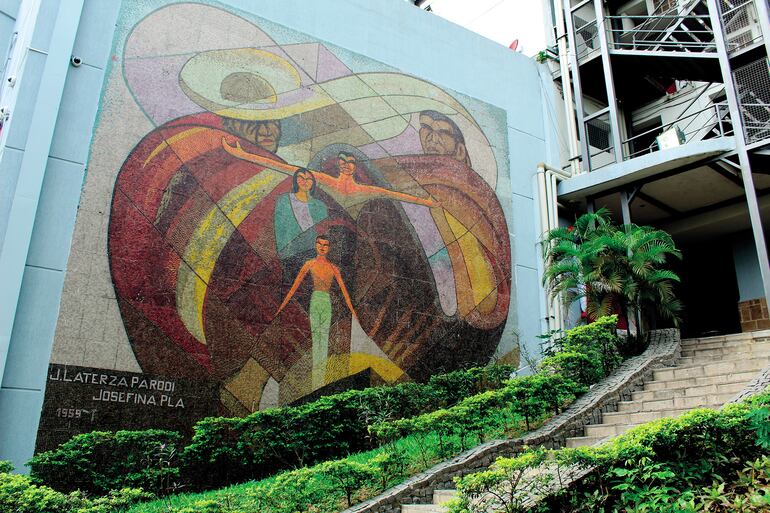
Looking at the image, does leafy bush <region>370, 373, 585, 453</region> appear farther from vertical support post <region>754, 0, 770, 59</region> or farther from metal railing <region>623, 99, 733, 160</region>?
vertical support post <region>754, 0, 770, 59</region>

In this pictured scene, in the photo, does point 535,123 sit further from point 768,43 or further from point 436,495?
point 436,495

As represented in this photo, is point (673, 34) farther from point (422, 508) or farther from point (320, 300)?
point (422, 508)

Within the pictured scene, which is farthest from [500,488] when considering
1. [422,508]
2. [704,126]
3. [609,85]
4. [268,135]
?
[609,85]

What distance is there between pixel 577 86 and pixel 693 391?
→ 949 centimetres

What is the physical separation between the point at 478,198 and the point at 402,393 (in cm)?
568

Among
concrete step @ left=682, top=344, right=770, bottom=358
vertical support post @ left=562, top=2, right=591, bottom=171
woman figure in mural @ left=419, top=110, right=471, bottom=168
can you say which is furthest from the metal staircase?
concrete step @ left=682, top=344, right=770, bottom=358

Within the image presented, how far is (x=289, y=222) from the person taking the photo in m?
11.6

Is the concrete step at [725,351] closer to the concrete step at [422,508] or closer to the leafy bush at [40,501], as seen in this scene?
the concrete step at [422,508]

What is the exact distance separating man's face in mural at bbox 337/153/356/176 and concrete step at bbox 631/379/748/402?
20.9 ft

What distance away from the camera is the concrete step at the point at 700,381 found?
29.3 feet

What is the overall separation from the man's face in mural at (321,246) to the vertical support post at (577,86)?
23.8 ft

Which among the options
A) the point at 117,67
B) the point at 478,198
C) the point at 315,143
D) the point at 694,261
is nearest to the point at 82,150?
the point at 117,67

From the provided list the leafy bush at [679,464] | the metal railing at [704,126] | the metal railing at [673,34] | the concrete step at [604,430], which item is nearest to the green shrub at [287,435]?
the concrete step at [604,430]

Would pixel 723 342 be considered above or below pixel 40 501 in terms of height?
above
